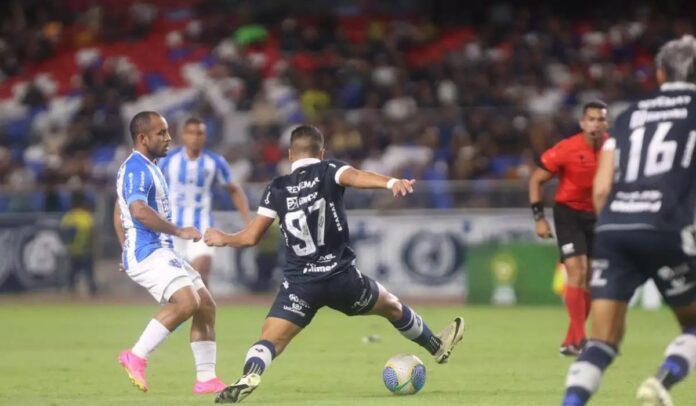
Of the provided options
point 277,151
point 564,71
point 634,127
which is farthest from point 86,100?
point 634,127

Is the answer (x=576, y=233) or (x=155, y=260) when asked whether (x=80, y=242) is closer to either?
(x=576, y=233)

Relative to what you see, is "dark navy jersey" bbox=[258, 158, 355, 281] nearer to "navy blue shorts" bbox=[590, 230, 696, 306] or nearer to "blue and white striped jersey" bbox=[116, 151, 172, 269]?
"blue and white striped jersey" bbox=[116, 151, 172, 269]

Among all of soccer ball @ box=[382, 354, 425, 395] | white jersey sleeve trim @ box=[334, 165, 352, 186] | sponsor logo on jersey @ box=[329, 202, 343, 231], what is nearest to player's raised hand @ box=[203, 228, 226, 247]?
sponsor logo on jersey @ box=[329, 202, 343, 231]

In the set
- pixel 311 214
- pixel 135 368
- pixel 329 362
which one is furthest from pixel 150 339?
pixel 329 362

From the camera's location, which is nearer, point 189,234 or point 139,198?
point 189,234

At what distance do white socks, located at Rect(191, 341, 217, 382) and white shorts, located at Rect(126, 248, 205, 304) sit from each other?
0.50m

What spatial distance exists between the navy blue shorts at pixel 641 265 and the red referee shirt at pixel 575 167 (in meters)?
6.10

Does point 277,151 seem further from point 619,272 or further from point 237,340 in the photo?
point 619,272

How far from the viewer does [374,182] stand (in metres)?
9.05

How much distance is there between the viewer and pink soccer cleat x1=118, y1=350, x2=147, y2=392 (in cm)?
973

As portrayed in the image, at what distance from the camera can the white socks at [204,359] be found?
34.2 ft

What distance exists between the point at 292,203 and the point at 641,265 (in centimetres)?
321

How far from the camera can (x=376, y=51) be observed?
30.8 metres

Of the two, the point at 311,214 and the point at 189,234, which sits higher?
the point at 311,214
